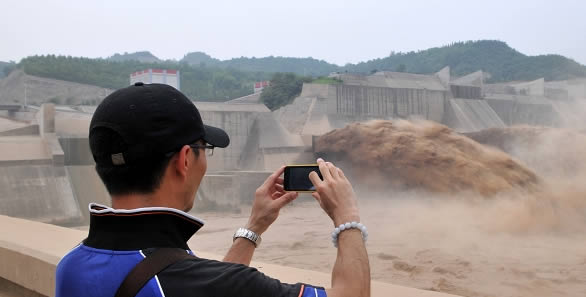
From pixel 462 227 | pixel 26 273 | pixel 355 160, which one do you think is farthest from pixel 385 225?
pixel 26 273

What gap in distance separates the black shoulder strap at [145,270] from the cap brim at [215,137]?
35cm

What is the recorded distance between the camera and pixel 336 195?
1.41m

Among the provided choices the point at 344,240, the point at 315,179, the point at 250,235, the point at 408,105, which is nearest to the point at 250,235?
the point at 250,235

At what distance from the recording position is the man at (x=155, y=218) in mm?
1085

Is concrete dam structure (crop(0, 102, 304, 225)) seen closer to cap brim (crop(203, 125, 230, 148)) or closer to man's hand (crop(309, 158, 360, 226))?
cap brim (crop(203, 125, 230, 148))

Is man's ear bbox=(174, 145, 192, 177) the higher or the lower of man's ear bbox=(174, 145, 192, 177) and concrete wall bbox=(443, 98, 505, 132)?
the higher

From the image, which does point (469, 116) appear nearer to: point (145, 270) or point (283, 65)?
point (145, 270)

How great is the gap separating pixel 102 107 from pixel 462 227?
14075 millimetres

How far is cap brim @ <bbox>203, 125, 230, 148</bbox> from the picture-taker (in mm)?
1389

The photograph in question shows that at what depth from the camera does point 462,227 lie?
1423 cm

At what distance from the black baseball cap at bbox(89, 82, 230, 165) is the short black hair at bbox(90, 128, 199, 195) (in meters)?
0.01

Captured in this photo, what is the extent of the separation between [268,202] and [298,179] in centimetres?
17

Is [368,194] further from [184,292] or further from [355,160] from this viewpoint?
[184,292]

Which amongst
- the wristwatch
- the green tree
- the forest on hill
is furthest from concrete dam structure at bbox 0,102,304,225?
the forest on hill
